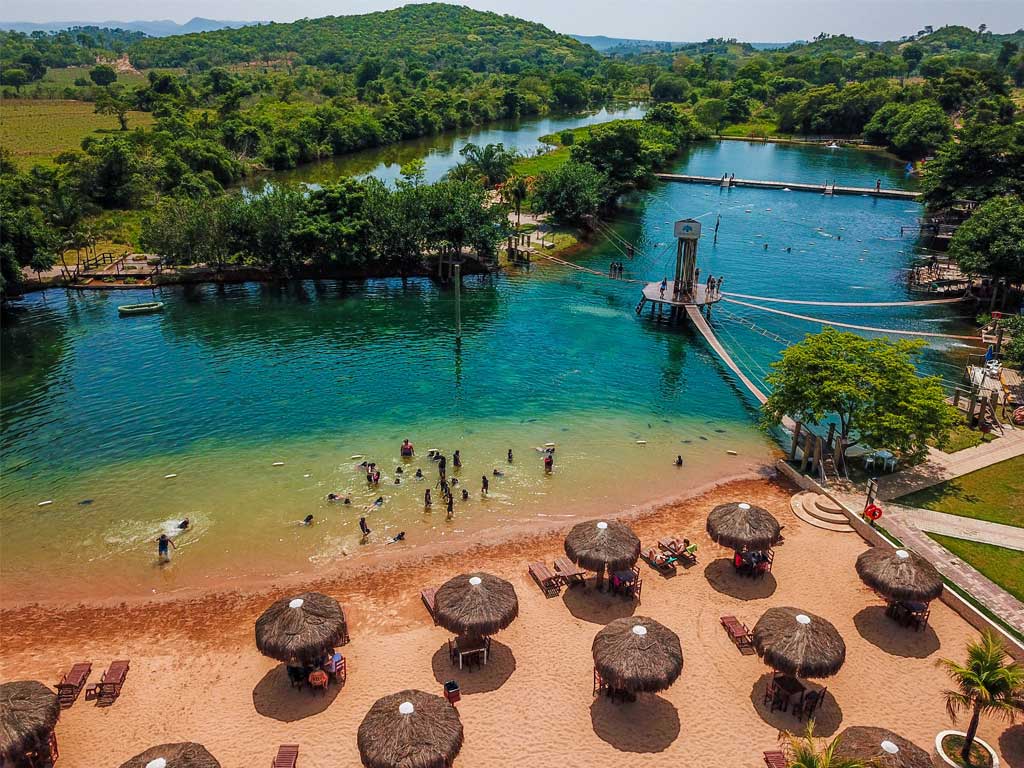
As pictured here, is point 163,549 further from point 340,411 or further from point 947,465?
point 947,465

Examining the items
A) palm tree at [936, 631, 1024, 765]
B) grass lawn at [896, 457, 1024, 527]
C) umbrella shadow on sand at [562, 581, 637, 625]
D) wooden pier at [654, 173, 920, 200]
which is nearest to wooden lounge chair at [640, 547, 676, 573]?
umbrella shadow on sand at [562, 581, 637, 625]

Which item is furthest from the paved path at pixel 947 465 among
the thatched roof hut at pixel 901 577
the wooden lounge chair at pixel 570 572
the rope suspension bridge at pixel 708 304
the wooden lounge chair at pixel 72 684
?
the wooden lounge chair at pixel 72 684

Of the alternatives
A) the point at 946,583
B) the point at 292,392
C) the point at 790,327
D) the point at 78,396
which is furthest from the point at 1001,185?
the point at 78,396

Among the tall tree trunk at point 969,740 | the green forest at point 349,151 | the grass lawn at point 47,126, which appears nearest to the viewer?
the tall tree trunk at point 969,740

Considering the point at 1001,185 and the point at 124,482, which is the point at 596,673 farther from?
the point at 1001,185

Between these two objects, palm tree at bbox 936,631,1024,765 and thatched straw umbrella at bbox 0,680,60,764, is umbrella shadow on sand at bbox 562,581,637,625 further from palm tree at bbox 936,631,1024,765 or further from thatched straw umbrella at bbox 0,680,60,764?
thatched straw umbrella at bbox 0,680,60,764

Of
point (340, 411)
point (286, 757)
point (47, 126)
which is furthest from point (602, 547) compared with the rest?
point (47, 126)

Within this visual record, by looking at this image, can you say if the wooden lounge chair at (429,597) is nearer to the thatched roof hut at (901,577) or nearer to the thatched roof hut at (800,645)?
the thatched roof hut at (800,645)
